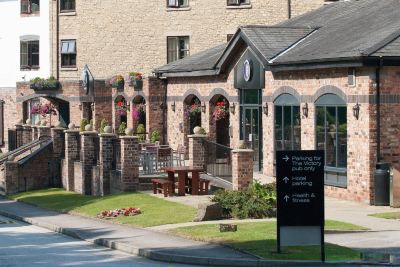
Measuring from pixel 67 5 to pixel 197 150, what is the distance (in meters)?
22.4

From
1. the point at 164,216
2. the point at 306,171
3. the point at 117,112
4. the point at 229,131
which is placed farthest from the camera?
the point at 117,112

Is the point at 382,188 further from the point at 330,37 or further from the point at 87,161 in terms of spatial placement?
the point at 87,161

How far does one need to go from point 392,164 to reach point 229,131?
11457mm

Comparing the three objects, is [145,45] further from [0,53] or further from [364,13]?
[364,13]

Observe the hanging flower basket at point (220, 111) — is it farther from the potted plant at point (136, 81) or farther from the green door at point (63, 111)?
the green door at point (63, 111)

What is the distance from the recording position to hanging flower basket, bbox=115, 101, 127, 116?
1962 inches

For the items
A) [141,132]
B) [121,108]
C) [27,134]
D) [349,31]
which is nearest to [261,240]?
[349,31]

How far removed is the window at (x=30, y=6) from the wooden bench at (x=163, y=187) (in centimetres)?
2491

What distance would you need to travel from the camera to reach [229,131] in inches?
1629

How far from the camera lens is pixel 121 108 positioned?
164 ft

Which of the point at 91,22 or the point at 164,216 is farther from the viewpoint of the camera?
the point at 91,22

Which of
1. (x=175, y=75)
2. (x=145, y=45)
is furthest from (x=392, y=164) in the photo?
(x=145, y=45)

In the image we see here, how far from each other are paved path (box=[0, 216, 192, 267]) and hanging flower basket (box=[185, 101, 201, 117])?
14782 millimetres

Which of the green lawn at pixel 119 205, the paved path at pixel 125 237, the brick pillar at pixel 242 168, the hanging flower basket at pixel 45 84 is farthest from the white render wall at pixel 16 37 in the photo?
the brick pillar at pixel 242 168
